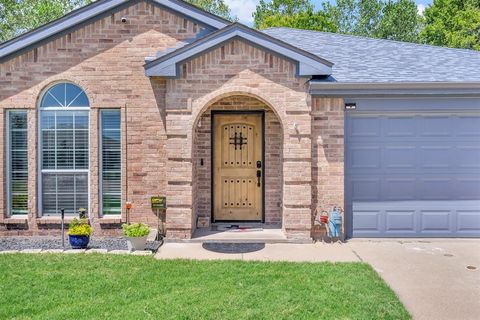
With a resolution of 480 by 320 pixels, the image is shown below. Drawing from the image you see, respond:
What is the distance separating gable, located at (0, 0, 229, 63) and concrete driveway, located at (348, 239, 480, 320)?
592 centimetres

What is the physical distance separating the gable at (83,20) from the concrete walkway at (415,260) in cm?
500

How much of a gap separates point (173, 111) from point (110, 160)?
193cm

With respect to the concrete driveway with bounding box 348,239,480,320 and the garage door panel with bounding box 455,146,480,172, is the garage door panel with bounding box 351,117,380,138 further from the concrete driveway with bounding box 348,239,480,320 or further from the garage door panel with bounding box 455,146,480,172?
the concrete driveway with bounding box 348,239,480,320

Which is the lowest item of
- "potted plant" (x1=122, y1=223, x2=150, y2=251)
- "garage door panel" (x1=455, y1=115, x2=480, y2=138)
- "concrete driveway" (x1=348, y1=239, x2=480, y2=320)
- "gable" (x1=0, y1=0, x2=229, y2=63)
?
"concrete driveway" (x1=348, y1=239, x2=480, y2=320)

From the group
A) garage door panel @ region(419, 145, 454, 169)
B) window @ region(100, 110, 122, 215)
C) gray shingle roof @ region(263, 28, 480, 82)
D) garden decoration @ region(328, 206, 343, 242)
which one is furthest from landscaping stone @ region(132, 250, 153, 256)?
garage door panel @ region(419, 145, 454, 169)

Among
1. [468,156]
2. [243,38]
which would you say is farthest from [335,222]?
[243,38]

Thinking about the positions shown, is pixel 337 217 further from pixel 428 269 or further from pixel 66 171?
pixel 66 171

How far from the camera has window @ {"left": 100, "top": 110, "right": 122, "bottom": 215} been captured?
858 centimetres

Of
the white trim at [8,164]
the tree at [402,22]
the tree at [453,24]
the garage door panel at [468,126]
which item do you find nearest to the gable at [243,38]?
the garage door panel at [468,126]

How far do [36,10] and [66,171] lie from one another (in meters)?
27.4

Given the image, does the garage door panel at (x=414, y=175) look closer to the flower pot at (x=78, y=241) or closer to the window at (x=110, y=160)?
the window at (x=110, y=160)

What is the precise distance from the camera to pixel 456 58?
10.2m

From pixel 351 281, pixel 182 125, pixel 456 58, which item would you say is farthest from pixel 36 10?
→ pixel 351 281

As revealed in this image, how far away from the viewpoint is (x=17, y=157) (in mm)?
8531
